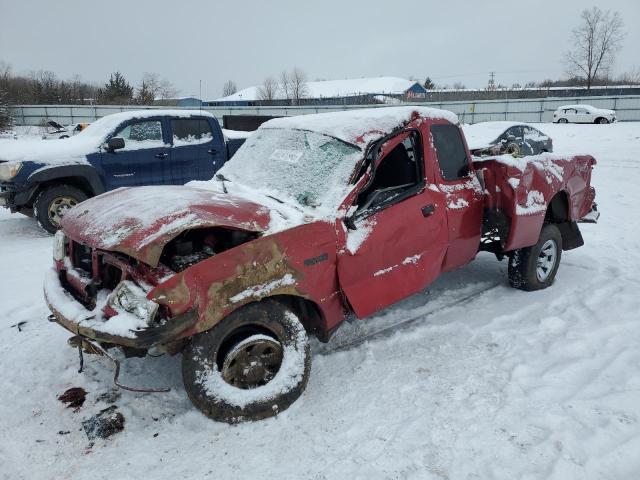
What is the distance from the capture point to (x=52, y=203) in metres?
7.28

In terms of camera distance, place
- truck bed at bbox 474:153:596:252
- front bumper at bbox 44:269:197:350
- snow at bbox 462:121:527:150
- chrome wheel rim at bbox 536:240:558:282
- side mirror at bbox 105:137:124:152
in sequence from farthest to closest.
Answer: snow at bbox 462:121:527:150
side mirror at bbox 105:137:124:152
chrome wheel rim at bbox 536:240:558:282
truck bed at bbox 474:153:596:252
front bumper at bbox 44:269:197:350

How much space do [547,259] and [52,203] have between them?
713cm

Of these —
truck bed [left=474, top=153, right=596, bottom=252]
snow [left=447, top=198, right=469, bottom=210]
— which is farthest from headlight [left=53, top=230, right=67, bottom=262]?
truck bed [left=474, top=153, right=596, bottom=252]

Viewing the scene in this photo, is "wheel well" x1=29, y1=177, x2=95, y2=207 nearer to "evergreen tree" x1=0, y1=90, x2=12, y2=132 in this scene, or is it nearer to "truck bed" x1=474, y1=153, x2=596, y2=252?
"truck bed" x1=474, y1=153, x2=596, y2=252

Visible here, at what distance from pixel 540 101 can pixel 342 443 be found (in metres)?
32.4

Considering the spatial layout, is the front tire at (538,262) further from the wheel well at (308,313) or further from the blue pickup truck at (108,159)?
the blue pickup truck at (108,159)

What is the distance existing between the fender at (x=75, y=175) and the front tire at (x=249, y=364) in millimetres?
5626

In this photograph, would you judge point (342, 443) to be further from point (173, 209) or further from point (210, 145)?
point (210, 145)

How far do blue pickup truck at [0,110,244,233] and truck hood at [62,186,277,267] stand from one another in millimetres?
4425

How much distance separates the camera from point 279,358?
308 centimetres

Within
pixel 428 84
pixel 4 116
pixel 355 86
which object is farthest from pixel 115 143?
pixel 428 84

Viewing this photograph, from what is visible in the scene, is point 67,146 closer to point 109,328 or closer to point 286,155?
point 286,155

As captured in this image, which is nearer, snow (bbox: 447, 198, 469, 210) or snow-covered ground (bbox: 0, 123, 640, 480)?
snow-covered ground (bbox: 0, 123, 640, 480)

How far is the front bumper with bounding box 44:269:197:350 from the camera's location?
8.29ft
